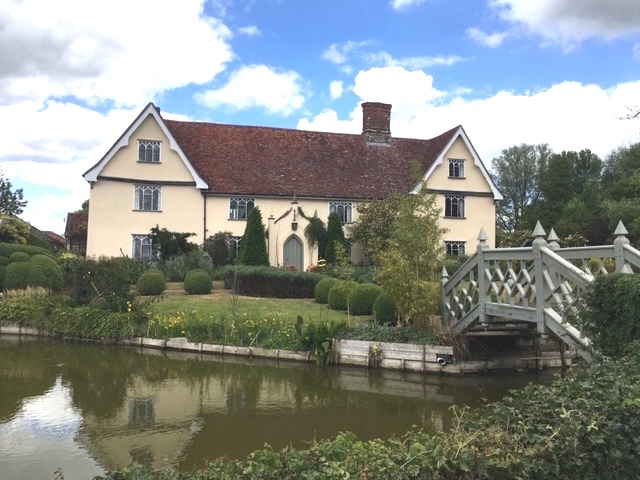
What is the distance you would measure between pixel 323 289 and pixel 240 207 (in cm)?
1062

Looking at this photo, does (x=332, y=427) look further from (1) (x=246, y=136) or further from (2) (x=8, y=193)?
(2) (x=8, y=193)

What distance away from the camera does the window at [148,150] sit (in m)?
27.6

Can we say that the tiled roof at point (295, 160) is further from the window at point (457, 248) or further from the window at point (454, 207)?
the window at point (457, 248)

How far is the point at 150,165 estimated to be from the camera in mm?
27578

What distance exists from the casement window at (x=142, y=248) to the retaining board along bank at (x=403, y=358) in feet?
48.8

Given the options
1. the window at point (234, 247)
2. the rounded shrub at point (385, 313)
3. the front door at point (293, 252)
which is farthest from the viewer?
the window at point (234, 247)

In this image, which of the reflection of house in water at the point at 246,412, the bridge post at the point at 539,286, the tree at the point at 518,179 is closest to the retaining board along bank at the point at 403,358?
the reflection of house in water at the point at 246,412

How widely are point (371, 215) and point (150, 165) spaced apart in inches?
439

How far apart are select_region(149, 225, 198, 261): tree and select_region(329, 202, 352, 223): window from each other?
7.56 metres

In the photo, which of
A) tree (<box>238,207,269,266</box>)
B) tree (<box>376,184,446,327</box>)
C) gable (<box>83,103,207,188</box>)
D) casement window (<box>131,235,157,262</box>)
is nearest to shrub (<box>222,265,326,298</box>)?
tree (<box>238,207,269,266</box>)

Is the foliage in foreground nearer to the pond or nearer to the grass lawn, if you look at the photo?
the pond

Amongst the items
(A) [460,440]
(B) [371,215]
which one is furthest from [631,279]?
(B) [371,215]

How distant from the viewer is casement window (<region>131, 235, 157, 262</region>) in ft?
90.5

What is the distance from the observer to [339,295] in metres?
17.8
